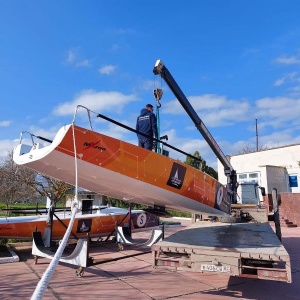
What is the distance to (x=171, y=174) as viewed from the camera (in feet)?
17.4

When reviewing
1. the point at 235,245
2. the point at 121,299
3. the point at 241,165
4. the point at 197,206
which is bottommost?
the point at 121,299

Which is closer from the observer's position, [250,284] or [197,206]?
[250,284]

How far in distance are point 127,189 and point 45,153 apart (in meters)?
1.63

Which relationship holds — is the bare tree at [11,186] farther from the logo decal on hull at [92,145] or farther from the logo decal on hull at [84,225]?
the logo decal on hull at [92,145]

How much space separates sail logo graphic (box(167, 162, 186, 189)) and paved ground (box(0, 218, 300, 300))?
1634 millimetres

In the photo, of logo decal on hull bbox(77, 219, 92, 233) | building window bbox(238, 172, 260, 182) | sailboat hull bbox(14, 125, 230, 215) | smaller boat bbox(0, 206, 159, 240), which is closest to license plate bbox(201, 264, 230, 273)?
sailboat hull bbox(14, 125, 230, 215)

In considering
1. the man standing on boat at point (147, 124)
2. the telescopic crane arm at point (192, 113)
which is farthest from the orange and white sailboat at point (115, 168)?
the telescopic crane arm at point (192, 113)

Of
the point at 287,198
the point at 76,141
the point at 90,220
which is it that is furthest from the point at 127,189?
the point at 287,198

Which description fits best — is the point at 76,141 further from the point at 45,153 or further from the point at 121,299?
the point at 121,299

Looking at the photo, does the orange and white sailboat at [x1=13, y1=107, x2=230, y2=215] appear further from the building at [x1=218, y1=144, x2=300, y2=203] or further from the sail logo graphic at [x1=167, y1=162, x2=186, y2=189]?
the building at [x1=218, y1=144, x2=300, y2=203]

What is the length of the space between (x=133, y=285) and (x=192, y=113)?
4.32 metres

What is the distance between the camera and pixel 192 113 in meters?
7.69

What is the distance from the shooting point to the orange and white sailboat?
4172 mm

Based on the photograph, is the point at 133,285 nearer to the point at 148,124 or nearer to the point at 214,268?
the point at 214,268
